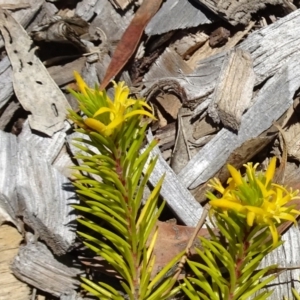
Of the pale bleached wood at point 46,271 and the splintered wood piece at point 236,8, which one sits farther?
the splintered wood piece at point 236,8

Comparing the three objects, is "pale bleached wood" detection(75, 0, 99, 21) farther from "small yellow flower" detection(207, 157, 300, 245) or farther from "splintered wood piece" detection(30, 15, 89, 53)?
"small yellow flower" detection(207, 157, 300, 245)

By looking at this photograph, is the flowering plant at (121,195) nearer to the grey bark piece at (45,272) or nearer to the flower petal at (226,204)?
the grey bark piece at (45,272)

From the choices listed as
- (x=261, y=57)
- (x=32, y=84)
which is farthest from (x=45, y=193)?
(x=261, y=57)

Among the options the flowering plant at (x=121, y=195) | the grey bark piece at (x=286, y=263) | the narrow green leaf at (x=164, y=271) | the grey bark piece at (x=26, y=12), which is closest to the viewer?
the flowering plant at (x=121, y=195)

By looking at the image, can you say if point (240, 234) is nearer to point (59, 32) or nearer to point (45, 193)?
point (45, 193)

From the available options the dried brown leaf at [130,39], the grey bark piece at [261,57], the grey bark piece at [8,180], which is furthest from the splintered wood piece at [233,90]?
the grey bark piece at [8,180]

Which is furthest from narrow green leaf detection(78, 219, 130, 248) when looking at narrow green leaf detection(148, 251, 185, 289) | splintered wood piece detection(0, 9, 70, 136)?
splintered wood piece detection(0, 9, 70, 136)
